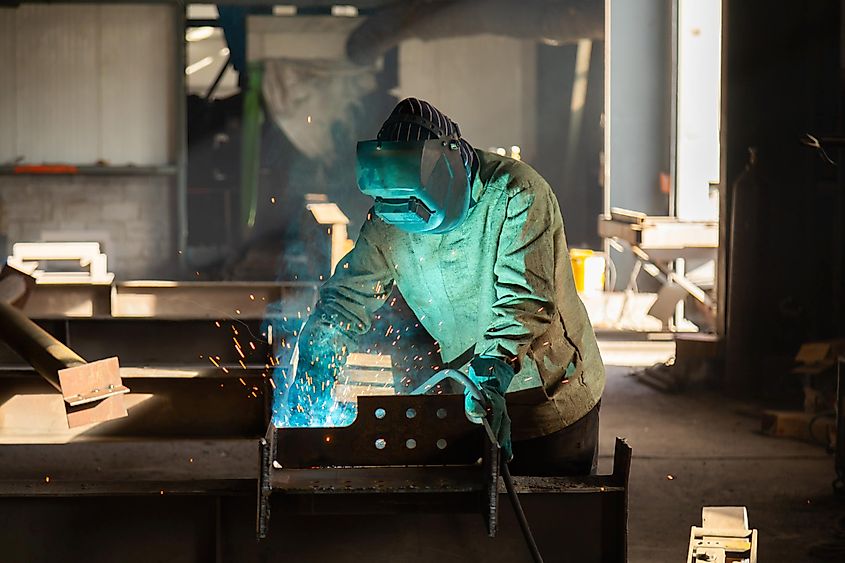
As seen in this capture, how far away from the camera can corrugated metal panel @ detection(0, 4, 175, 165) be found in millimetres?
12016

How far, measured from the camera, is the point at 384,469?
7.93 ft

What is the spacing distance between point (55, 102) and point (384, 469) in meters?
10.6

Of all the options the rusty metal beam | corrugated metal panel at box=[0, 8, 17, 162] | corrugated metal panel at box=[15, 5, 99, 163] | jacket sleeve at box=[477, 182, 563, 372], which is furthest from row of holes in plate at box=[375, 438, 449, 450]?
corrugated metal panel at box=[0, 8, 17, 162]

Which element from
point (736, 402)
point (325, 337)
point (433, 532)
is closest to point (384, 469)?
point (433, 532)

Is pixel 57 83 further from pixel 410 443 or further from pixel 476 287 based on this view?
pixel 410 443

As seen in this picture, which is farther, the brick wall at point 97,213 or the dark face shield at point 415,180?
the brick wall at point 97,213

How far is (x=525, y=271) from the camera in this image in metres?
2.61

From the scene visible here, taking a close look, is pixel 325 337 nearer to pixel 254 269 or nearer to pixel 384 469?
pixel 384 469

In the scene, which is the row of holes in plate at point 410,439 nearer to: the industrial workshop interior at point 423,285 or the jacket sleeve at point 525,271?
the industrial workshop interior at point 423,285

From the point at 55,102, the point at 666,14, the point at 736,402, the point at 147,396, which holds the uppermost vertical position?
the point at 666,14

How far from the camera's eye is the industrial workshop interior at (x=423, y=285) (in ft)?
8.34

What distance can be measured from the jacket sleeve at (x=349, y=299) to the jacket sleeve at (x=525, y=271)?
31 cm

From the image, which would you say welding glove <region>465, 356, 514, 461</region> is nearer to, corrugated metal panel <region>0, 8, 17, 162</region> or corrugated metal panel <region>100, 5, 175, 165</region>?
corrugated metal panel <region>100, 5, 175, 165</region>

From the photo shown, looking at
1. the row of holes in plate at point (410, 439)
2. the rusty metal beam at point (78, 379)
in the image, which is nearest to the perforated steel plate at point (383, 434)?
the row of holes in plate at point (410, 439)
